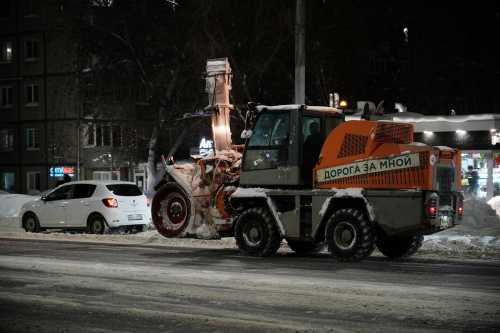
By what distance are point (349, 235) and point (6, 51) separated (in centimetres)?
4774

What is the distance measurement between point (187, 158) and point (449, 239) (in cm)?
3520

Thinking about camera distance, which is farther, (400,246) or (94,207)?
(94,207)

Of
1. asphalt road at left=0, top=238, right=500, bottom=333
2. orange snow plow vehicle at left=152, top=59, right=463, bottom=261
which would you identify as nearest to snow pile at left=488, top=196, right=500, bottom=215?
orange snow plow vehicle at left=152, top=59, right=463, bottom=261

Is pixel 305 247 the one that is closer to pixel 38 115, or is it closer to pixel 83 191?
pixel 83 191

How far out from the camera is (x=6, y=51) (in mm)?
56719

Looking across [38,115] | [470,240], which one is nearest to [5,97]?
[38,115]

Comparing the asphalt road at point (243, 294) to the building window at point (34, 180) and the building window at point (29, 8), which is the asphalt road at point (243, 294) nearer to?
the building window at point (34, 180)

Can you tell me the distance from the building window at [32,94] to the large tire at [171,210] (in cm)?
4054

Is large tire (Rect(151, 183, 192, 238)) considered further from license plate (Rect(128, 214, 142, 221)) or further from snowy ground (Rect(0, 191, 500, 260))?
license plate (Rect(128, 214, 142, 221))

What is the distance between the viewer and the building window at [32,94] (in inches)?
2179

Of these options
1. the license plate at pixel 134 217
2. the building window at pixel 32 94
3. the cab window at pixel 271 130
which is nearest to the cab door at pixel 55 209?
the license plate at pixel 134 217

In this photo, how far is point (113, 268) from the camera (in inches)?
526

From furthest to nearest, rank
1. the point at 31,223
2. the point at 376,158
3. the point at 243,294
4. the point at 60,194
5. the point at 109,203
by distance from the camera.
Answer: the point at 31,223, the point at 60,194, the point at 109,203, the point at 376,158, the point at 243,294

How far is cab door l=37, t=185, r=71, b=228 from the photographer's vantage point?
22578 mm
